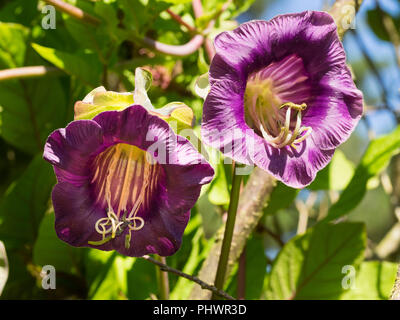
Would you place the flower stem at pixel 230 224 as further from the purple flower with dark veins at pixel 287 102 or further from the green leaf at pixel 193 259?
the green leaf at pixel 193 259

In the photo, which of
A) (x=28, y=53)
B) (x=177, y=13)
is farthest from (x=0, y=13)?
(x=177, y=13)

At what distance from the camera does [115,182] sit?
698 millimetres

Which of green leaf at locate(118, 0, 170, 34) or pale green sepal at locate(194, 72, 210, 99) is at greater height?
green leaf at locate(118, 0, 170, 34)

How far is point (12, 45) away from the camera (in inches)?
39.5

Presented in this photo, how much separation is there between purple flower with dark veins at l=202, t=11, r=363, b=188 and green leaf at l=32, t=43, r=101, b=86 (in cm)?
32

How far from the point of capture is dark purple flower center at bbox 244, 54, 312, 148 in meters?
0.71

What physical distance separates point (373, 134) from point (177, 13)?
57 cm

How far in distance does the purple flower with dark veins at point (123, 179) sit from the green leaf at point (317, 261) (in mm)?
324

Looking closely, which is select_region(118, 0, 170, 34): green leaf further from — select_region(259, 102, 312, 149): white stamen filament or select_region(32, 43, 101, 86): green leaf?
select_region(259, 102, 312, 149): white stamen filament

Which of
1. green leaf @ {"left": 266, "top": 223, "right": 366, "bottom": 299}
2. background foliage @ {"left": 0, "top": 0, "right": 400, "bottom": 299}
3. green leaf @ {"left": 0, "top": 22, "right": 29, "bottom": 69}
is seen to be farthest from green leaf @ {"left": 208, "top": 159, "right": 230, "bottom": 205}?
green leaf @ {"left": 0, "top": 22, "right": 29, "bottom": 69}

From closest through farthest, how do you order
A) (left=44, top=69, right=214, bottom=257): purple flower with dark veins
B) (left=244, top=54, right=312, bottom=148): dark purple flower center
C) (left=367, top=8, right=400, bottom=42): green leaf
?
(left=44, top=69, right=214, bottom=257): purple flower with dark veins
(left=244, top=54, right=312, bottom=148): dark purple flower center
(left=367, top=8, right=400, bottom=42): green leaf

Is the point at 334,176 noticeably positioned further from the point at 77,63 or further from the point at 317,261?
the point at 77,63

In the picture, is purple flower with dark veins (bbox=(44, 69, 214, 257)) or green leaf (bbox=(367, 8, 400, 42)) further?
green leaf (bbox=(367, 8, 400, 42))
